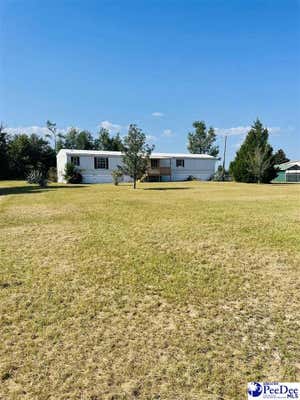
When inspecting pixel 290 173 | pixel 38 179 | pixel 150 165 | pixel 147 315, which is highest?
pixel 150 165

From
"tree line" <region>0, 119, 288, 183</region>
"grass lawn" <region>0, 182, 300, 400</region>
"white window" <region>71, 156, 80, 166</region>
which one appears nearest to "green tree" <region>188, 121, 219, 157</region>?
"tree line" <region>0, 119, 288, 183</region>

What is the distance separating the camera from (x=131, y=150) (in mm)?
23797

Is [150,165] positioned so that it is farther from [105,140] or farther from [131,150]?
[105,140]

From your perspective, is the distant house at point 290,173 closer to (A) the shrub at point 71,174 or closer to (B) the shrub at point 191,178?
(B) the shrub at point 191,178

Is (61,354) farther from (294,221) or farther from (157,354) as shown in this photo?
(294,221)

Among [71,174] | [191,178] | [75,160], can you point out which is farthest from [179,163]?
[71,174]

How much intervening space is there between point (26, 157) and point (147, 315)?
43.7m

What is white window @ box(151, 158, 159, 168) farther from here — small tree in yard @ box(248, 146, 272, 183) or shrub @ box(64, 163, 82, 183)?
small tree in yard @ box(248, 146, 272, 183)

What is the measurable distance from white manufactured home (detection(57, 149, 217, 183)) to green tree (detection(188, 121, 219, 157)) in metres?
23.0

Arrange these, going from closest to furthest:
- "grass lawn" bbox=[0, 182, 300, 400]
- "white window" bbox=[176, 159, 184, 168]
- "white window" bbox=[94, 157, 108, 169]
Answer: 1. "grass lawn" bbox=[0, 182, 300, 400]
2. "white window" bbox=[94, 157, 108, 169]
3. "white window" bbox=[176, 159, 184, 168]

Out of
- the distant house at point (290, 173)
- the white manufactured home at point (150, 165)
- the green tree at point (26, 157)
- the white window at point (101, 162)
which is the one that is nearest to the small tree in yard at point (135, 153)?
the white manufactured home at point (150, 165)

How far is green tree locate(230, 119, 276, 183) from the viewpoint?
31.9 m

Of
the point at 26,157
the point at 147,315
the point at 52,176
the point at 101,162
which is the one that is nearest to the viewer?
the point at 147,315

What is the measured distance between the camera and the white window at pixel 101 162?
32844 millimetres
